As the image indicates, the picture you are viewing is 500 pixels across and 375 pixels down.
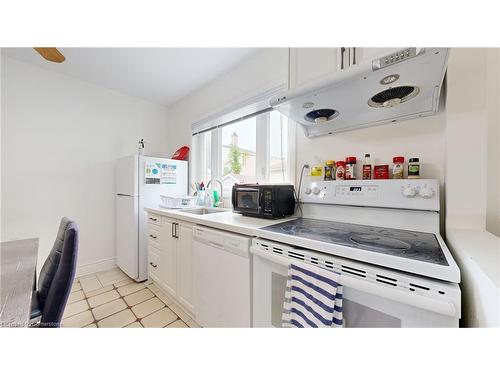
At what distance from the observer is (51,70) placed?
2170mm

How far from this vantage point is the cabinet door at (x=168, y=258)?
1.68 meters

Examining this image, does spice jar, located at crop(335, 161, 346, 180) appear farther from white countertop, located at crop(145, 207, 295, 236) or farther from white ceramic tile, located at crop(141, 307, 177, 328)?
white ceramic tile, located at crop(141, 307, 177, 328)

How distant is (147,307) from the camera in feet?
5.77

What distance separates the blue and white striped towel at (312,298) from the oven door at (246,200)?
2.04 feet

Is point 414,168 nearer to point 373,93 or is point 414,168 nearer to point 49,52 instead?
point 373,93

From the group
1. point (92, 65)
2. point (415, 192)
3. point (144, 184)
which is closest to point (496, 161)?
point (415, 192)

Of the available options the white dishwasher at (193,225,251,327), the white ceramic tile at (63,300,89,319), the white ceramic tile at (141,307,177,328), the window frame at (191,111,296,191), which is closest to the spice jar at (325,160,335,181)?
the window frame at (191,111,296,191)

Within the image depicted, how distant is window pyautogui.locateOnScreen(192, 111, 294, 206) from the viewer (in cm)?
186

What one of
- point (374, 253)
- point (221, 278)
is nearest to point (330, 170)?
point (374, 253)

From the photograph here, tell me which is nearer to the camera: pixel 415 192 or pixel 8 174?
pixel 415 192

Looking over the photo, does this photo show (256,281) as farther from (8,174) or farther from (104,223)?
→ (8,174)

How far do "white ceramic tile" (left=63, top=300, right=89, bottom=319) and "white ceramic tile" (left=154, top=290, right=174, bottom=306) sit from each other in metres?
0.60
